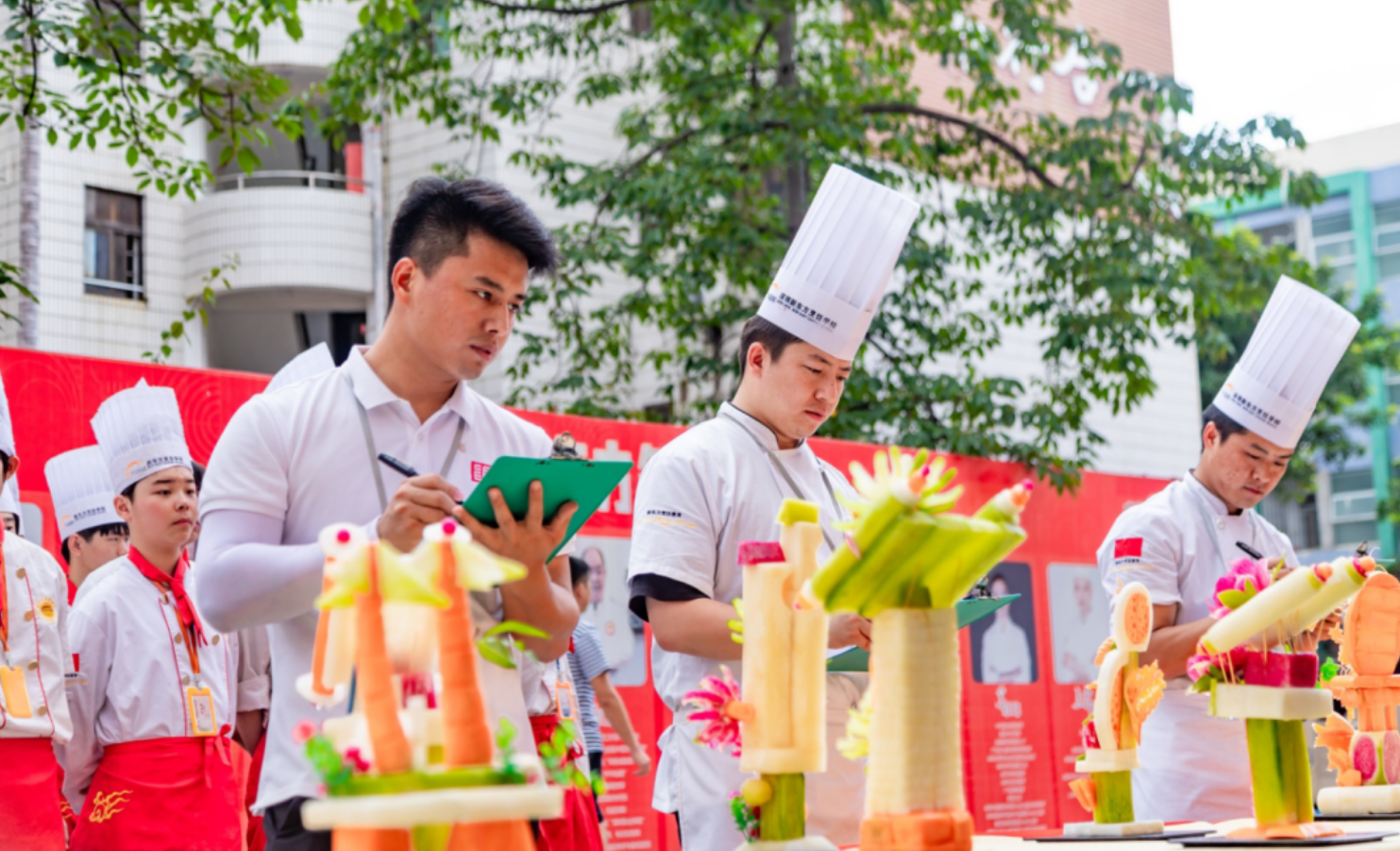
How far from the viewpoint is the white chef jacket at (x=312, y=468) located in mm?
1949

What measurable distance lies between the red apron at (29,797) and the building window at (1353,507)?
25.5 m

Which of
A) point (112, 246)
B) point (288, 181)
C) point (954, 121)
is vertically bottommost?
point (954, 121)

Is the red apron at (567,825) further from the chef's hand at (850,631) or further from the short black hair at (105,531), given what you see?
the short black hair at (105,531)

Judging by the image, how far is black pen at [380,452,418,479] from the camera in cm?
197

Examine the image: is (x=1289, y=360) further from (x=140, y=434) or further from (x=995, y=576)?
(x=995, y=576)

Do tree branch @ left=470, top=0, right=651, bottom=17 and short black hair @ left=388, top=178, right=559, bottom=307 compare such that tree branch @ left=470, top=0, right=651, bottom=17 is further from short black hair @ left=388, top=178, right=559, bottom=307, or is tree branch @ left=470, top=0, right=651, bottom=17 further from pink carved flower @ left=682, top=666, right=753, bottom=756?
pink carved flower @ left=682, top=666, right=753, bottom=756

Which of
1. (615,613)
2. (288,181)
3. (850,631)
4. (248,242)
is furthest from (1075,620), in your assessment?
(288,181)

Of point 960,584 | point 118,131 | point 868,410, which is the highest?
point 118,131

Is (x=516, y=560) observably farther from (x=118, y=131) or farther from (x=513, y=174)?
(x=513, y=174)

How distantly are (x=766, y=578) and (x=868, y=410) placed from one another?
698cm

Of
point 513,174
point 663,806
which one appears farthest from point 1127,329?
point 663,806

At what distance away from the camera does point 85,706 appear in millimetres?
3471

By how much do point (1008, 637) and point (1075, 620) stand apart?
534 millimetres

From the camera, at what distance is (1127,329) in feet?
28.0
